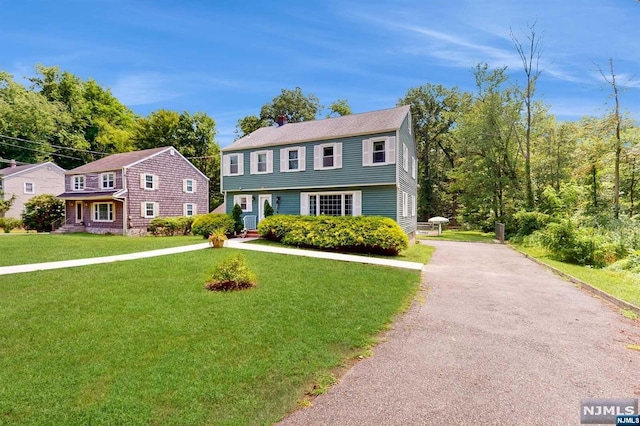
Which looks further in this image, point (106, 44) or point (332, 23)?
point (106, 44)

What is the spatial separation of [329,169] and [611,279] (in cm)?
1167

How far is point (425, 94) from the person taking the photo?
1375 inches

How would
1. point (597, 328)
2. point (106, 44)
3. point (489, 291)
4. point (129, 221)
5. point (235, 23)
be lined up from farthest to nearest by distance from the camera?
1. point (129, 221)
2. point (106, 44)
3. point (235, 23)
4. point (489, 291)
5. point (597, 328)

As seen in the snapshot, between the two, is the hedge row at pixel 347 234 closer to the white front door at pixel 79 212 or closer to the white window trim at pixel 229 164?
the white window trim at pixel 229 164

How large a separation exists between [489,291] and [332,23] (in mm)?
10098

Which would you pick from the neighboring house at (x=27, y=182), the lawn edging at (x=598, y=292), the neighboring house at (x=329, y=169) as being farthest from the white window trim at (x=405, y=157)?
the neighboring house at (x=27, y=182)

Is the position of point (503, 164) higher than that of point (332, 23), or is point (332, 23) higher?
point (332, 23)

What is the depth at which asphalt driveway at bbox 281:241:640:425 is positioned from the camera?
2883 mm

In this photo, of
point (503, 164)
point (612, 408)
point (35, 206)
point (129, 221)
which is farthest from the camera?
point (503, 164)

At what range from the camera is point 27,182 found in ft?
96.8

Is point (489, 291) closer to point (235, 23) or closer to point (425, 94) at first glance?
point (235, 23)

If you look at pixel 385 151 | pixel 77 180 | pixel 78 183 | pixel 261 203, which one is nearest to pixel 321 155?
pixel 385 151

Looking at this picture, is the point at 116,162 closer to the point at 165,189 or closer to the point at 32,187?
the point at 165,189

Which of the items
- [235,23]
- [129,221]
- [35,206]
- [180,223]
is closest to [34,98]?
[35,206]
